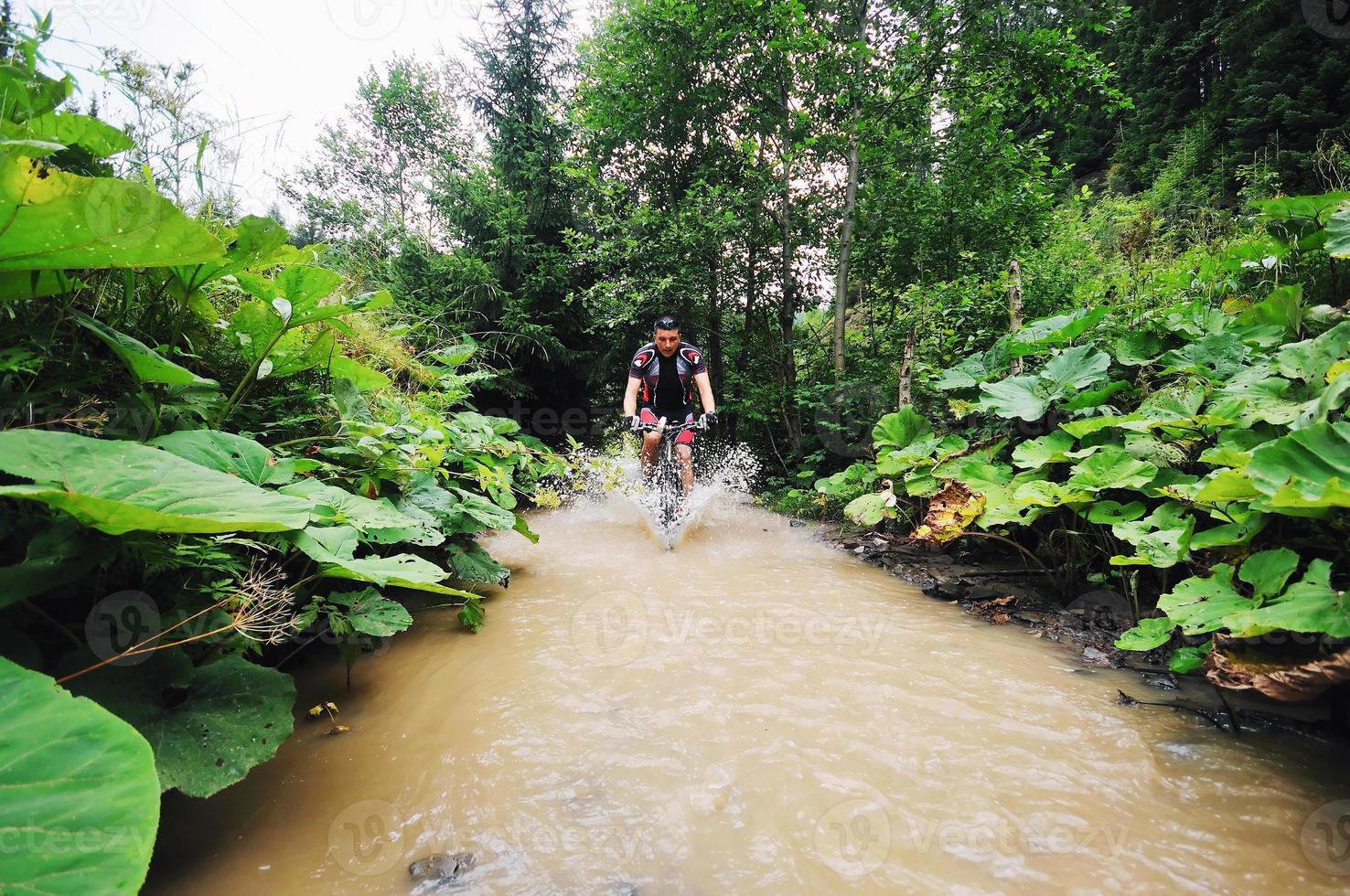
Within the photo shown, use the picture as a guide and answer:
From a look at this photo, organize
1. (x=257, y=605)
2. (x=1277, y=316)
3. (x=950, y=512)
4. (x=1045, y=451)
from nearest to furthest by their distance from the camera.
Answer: (x=257, y=605), (x=1277, y=316), (x=1045, y=451), (x=950, y=512)

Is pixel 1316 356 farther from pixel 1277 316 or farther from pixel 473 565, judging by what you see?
pixel 473 565

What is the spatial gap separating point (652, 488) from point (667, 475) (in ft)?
0.63

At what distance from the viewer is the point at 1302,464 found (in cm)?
162

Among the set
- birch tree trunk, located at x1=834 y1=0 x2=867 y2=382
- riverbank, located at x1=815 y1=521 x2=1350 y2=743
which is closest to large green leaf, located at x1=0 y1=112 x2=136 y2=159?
riverbank, located at x1=815 y1=521 x2=1350 y2=743

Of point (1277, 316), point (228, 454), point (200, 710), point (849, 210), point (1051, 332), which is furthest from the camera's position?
point (849, 210)

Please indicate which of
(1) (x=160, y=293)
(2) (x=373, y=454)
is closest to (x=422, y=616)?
(2) (x=373, y=454)

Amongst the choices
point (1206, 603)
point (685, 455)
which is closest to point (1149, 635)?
point (1206, 603)

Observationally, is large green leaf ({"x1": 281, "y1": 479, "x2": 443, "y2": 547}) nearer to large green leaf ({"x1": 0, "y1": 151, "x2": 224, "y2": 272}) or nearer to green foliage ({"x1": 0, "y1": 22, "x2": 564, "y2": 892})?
green foliage ({"x1": 0, "y1": 22, "x2": 564, "y2": 892})

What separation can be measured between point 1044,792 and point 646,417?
4.28 metres

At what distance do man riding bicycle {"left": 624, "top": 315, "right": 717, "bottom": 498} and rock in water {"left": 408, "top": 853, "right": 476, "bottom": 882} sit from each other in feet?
12.8

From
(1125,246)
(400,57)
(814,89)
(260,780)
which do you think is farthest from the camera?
(400,57)

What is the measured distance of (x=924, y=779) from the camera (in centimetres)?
158

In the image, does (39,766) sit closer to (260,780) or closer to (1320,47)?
(260,780)

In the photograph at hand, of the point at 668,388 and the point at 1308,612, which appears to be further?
the point at 668,388
